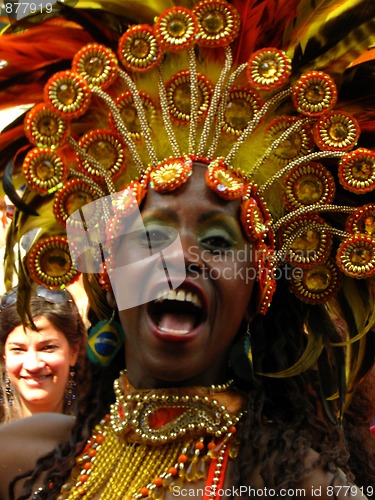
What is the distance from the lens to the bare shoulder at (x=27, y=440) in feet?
12.0

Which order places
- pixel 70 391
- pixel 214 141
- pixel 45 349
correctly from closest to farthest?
1. pixel 214 141
2. pixel 70 391
3. pixel 45 349

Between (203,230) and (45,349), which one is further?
(45,349)

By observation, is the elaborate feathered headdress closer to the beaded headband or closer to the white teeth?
the beaded headband

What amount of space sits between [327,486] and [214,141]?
4.07 ft

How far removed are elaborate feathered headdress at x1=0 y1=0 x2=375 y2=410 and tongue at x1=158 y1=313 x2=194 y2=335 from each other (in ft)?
1.11

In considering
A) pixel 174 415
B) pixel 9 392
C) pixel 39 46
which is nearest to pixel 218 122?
pixel 39 46

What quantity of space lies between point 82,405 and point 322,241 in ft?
3.49

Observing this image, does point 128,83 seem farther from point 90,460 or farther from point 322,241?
point 90,460

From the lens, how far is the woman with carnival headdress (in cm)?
338

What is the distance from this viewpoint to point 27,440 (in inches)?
147

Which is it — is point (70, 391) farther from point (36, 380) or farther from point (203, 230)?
point (203, 230)

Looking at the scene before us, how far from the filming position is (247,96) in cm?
368

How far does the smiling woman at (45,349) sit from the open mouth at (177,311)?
1836mm
